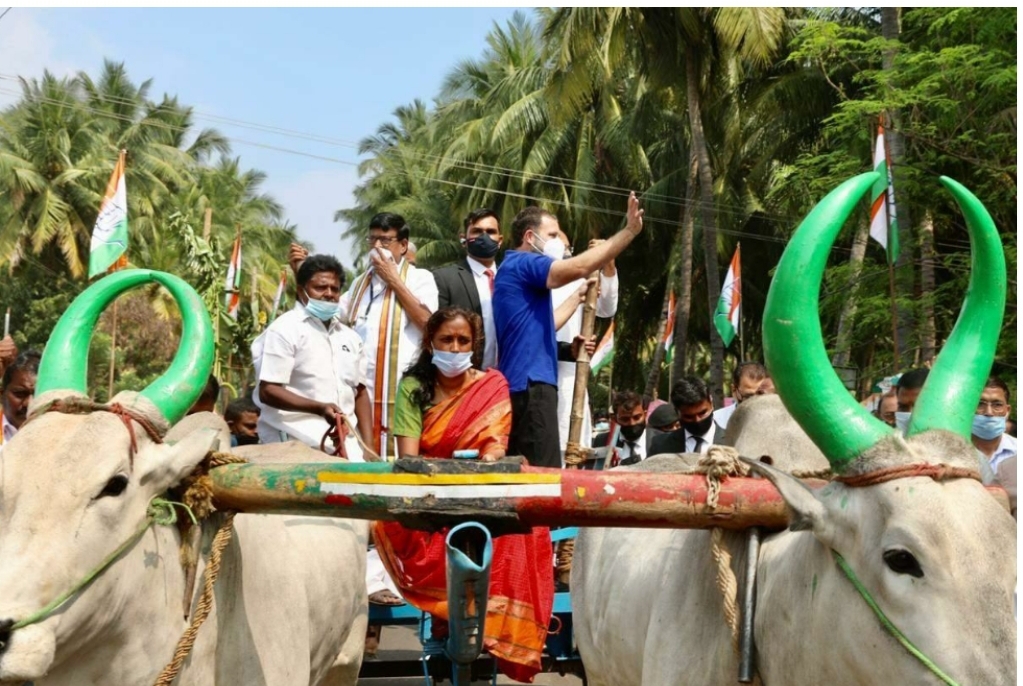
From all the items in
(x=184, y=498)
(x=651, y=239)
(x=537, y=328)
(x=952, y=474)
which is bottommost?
(x=184, y=498)

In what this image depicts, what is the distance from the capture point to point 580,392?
625 centimetres

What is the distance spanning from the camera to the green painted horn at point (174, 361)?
4.08 meters

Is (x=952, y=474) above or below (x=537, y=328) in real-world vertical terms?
below

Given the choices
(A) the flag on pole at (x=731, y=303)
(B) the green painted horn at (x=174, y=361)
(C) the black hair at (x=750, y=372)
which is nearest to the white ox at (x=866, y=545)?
(B) the green painted horn at (x=174, y=361)

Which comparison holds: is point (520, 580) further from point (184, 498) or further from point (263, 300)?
point (263, 300)

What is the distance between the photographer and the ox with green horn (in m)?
3.36

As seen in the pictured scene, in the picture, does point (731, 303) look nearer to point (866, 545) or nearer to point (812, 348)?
point (812, 348)

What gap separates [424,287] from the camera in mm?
7043

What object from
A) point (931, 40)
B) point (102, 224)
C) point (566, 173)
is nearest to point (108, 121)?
point (566, 173)

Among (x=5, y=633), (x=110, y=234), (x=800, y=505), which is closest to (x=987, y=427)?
(x=800, y=505)

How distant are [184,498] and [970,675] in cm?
233

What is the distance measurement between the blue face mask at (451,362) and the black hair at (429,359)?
52 mm

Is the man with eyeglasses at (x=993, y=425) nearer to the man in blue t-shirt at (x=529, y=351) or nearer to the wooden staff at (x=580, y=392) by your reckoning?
the wooden staff at (x=580, y=392)

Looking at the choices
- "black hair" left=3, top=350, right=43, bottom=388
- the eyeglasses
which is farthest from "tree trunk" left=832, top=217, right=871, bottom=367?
"black hair" left=3, top=350, right=43, bottom=388
